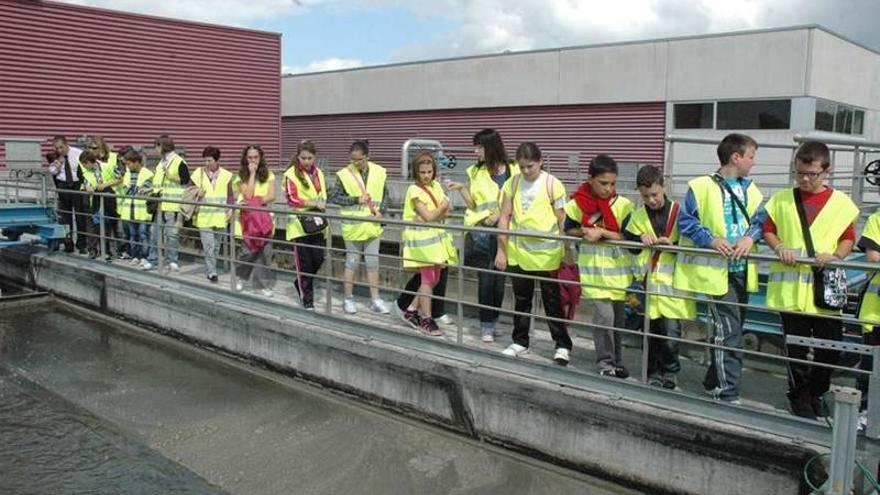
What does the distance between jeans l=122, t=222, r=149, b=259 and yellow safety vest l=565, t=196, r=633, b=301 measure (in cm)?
629

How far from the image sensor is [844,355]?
4621mm

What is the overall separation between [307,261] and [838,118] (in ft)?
61.2

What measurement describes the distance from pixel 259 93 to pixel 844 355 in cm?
1971

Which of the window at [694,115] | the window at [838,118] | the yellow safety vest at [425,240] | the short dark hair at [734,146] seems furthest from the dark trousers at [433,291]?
the window at [838,118]

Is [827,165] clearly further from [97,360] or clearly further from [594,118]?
[594,118]

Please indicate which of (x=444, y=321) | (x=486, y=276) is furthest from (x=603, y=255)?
(x=444, y=321)

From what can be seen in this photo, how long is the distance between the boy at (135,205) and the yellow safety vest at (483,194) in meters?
4.97

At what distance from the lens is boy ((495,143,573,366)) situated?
5215 mm

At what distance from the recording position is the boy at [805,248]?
4086 mm

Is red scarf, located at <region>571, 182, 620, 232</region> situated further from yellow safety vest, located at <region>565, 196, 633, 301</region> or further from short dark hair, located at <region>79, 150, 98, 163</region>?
short dark hair, located at <region>79, 150, 98, 163</region>

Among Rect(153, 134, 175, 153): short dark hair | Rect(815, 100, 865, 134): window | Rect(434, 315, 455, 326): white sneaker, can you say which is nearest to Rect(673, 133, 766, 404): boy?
Rect(434, 315, 455, 326): white sneaker

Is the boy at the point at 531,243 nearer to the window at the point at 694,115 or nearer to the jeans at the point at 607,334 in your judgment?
the jeans at the point at 607,334

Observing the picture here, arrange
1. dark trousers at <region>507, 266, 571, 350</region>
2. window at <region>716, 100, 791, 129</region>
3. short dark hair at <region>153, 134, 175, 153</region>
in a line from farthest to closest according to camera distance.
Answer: window at <region>716, 100, 791, 129</region> → short dark hair at <region>153, 134, 175, 153</region> → dark trousers at <region>507, 266, 571, 350</region>

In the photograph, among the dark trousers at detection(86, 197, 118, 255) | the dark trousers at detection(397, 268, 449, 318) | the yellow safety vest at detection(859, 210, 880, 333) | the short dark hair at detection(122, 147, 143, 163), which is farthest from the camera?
the dark trousers at detection(86, 197, 118, 255)
